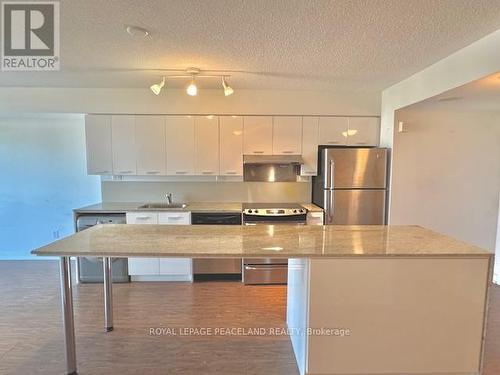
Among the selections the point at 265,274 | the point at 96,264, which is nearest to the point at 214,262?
the point at 265,274

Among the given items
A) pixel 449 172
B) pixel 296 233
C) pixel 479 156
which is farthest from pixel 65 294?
pixel 479 156

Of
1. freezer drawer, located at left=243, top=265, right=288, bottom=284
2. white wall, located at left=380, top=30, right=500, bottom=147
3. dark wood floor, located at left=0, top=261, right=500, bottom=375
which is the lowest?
dark wood floor, located at left=0, top=261, right=500, bottom=375

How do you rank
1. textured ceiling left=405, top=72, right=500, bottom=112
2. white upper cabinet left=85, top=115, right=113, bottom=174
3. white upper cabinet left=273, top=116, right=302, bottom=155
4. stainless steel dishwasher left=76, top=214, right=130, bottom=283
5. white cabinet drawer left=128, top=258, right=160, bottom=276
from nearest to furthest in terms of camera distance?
1. textured ceiling left=405, top=72, right=500, bottom=112
2. stainless steel dishwasher left=76, top=214, right=130, bottom=283
3. white cabinet drawer left=128, top=258, right=160, bottom=276
4. white upper cabinet left=85, top=115, right=113, bottom=174
5. white upper cabinet left=273, top=116, right=302, bottom=155

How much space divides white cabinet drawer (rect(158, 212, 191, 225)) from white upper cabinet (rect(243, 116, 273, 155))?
44.3 inches

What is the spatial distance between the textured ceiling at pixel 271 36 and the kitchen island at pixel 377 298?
1470 mm

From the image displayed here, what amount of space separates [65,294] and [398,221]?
3524mm

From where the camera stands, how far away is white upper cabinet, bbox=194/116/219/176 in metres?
3.73

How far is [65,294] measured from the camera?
6.19 ft

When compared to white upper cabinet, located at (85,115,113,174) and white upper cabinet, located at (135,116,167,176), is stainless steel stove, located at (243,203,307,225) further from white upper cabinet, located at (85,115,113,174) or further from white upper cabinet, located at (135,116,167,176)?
white upper cabinet, located at (85,115,113,174)

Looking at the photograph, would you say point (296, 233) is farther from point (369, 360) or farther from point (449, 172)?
point (449, 172)

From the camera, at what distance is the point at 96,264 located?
3.43 meters

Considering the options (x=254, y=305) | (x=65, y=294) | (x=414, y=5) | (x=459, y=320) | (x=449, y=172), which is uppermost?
(x=414, y=5)

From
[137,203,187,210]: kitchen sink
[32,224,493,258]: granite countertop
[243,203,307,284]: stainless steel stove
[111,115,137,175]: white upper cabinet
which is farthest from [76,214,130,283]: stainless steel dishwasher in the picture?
[243,203,307,284]: stainless steel stove

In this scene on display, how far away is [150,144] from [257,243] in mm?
2410
